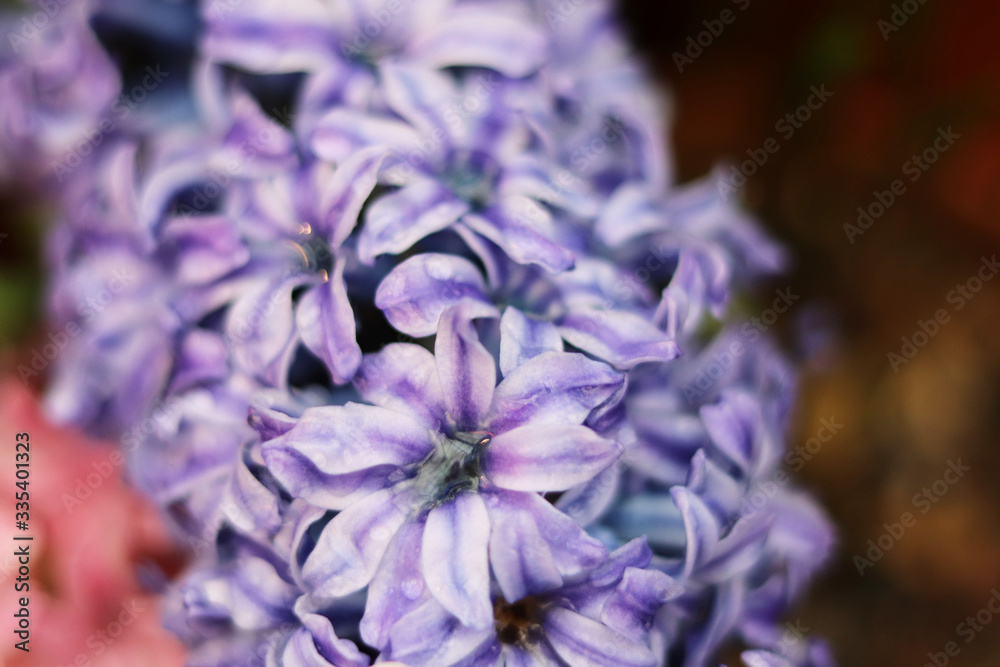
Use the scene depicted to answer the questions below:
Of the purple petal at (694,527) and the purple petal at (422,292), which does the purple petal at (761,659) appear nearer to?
the purple petal at (694,527)

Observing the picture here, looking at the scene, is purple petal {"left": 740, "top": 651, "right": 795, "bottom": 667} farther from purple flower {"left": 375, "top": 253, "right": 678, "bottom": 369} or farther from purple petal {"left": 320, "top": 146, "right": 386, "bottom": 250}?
purple petal {"left": 320, "top": 146, "right": 386, "bottom": 250}

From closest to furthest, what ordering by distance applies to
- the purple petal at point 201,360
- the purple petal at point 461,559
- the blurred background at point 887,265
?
the purple petal at point 461,559 < the purple petal at point 201,360 < the blurred background at point 887,265

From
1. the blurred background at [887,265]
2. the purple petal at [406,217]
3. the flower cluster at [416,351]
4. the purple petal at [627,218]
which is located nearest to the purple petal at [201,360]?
the flower cluster at [416,351]

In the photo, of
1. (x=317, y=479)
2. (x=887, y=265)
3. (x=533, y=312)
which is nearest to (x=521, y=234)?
(x=533, y=312)

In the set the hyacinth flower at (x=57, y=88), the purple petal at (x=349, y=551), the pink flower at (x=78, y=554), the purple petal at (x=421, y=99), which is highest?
the purple petal at (x=421, y=99)

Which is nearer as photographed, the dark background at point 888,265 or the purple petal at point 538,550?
the purple petal at point 538,550

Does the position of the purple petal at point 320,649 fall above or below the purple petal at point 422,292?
below
